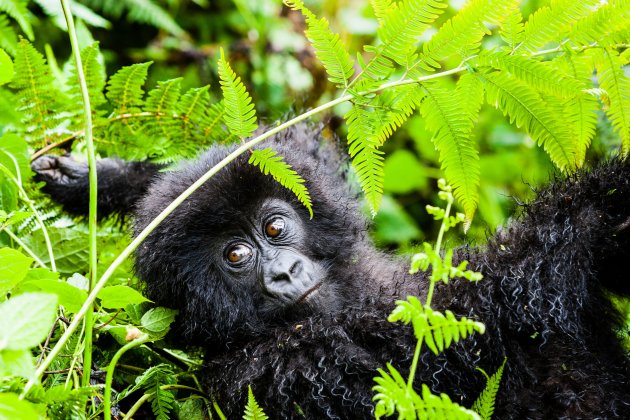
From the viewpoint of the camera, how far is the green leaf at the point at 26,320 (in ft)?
3.98

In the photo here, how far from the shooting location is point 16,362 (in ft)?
4.09

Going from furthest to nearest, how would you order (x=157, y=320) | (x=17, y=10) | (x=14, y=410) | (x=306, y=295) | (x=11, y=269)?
1. (x=17, y=10)
2. (x=306, y=295)
3. (x=157, y=320)
4. (x=11, y=269)
5. (x=14, y=410)

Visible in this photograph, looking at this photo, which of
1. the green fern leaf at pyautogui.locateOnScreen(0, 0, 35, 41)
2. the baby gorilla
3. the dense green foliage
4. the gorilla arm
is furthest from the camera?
the gorilla arm

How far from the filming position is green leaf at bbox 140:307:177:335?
92.2 inches

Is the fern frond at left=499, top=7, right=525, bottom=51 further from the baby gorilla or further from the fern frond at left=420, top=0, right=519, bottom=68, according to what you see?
the baby gorilla

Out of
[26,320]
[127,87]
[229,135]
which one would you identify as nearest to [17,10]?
[127,87]

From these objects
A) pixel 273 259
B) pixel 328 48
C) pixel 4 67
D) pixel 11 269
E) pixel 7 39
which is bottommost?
pixel 11 269

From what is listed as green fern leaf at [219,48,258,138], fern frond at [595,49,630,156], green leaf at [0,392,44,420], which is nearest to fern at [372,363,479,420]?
green leaf at [0,392,44,420]

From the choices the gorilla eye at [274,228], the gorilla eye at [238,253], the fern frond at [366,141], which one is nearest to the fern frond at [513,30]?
the fern frond at [366,141]

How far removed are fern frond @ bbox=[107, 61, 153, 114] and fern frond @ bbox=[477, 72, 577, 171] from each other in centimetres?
151

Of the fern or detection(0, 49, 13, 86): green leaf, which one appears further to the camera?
detection(0, 49, 13, 86): green leaf

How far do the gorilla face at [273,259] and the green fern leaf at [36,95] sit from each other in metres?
1.04

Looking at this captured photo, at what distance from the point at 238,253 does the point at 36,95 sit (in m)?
1.19

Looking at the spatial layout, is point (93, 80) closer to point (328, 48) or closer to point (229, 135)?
point (229, 135)
